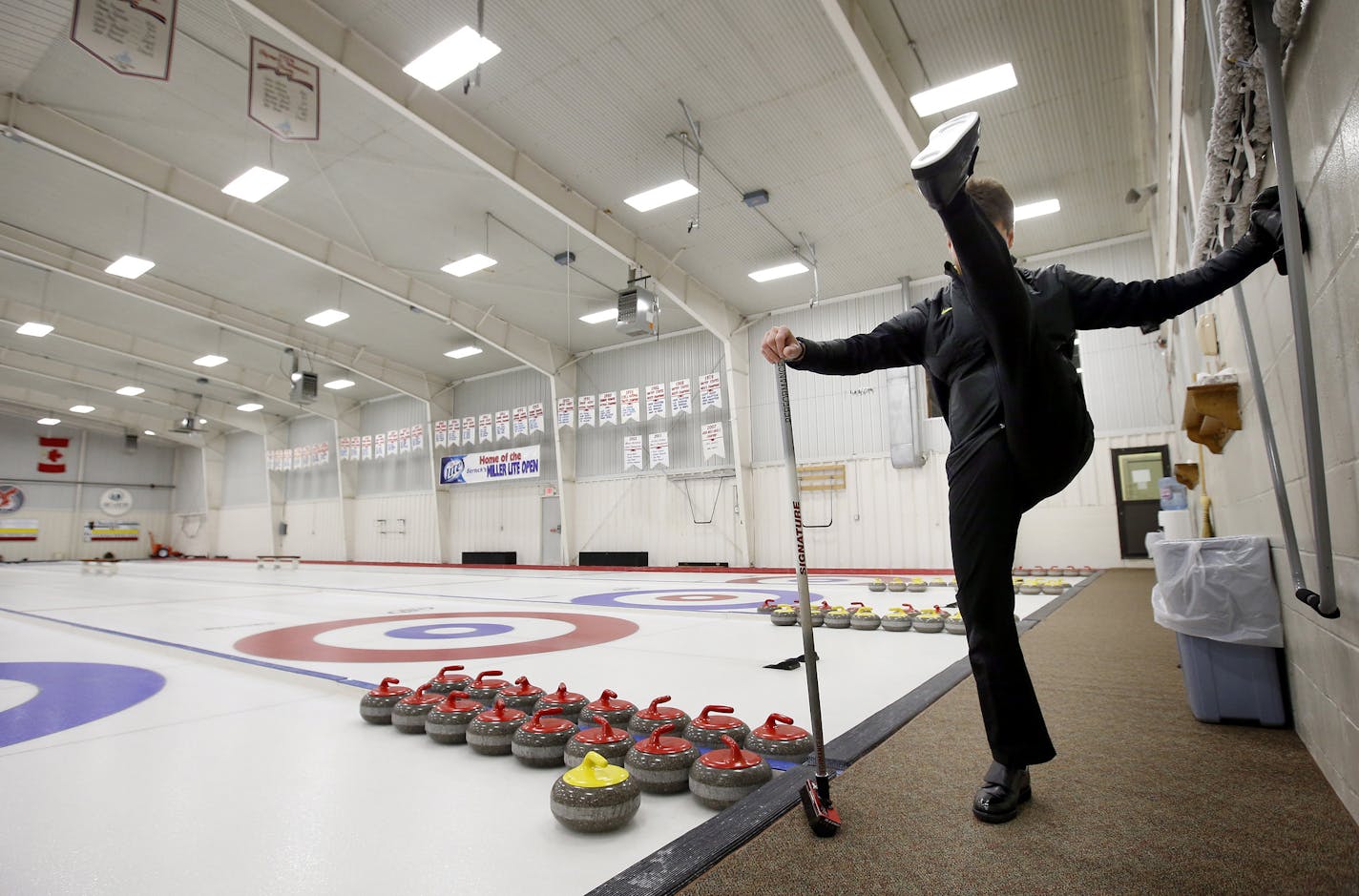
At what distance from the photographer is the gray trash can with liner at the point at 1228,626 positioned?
2041 mm

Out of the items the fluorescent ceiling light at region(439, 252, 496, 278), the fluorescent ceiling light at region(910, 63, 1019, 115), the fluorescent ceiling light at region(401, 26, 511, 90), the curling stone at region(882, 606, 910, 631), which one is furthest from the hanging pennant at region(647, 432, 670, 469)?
the curling stone at region(882, 606, 910, 631)

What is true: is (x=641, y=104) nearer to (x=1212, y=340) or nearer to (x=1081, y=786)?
(x=1212, y=340)

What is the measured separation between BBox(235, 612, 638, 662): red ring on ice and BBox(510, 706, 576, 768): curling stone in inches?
73.9

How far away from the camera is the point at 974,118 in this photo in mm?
1104

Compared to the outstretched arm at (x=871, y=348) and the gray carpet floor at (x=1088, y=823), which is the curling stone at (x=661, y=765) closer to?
the gray carpet floor at (x=1088, y=823)

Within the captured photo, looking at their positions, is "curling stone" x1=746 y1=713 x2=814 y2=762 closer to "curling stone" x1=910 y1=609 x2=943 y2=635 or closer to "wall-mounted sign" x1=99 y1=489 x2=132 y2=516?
"curling stone" x1=910 y1=609 x2=943 y2=635

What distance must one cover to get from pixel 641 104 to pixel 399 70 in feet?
8.99

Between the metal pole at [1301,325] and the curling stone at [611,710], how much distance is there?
1700 millimetres

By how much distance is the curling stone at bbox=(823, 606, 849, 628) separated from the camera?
444 centimetres

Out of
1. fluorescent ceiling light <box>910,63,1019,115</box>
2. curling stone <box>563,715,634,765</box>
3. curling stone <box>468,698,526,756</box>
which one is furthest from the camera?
fluorescent ceiling light <box>910,63,1019,115</box>

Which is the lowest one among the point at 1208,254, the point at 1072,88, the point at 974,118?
the point at 974,118

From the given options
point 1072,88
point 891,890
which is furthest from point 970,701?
point 1072,88

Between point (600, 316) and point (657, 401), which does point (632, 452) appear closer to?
point (657, 401)

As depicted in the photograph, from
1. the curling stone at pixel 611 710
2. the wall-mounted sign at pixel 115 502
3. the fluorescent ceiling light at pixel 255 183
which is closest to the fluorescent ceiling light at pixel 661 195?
the fluorescent ceiling light at pixel 255 183
